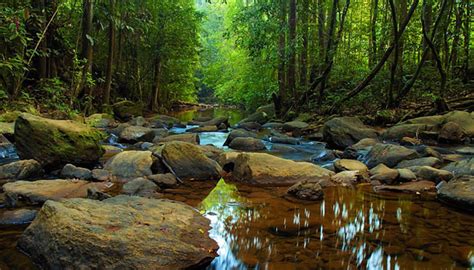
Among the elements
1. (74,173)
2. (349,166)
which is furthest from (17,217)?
(349,166)

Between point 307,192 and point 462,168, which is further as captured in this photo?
point 462,168

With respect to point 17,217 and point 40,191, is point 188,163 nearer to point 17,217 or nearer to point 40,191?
point 40,191

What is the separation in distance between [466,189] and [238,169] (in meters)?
2.71

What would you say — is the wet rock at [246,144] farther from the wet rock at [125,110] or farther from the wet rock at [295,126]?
the wet rock at [125,110]

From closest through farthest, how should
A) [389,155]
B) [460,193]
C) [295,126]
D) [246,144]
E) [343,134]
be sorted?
[460,193] < [389,155] < [246,144] < [343,134] < [295,126]

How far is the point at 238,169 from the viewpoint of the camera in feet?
16.8

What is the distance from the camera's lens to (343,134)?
7.98 m

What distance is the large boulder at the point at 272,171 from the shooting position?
4.79 m

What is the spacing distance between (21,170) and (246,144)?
165 inches

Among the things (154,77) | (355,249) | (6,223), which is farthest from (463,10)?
(154,77)

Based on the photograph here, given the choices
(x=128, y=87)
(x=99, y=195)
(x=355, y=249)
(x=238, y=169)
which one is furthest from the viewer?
(x=128, y=87)

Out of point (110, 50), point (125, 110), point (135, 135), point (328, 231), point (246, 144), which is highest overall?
point (110, 50)

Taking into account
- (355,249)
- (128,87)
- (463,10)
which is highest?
(463,10)

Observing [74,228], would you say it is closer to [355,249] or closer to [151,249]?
[151,249]
